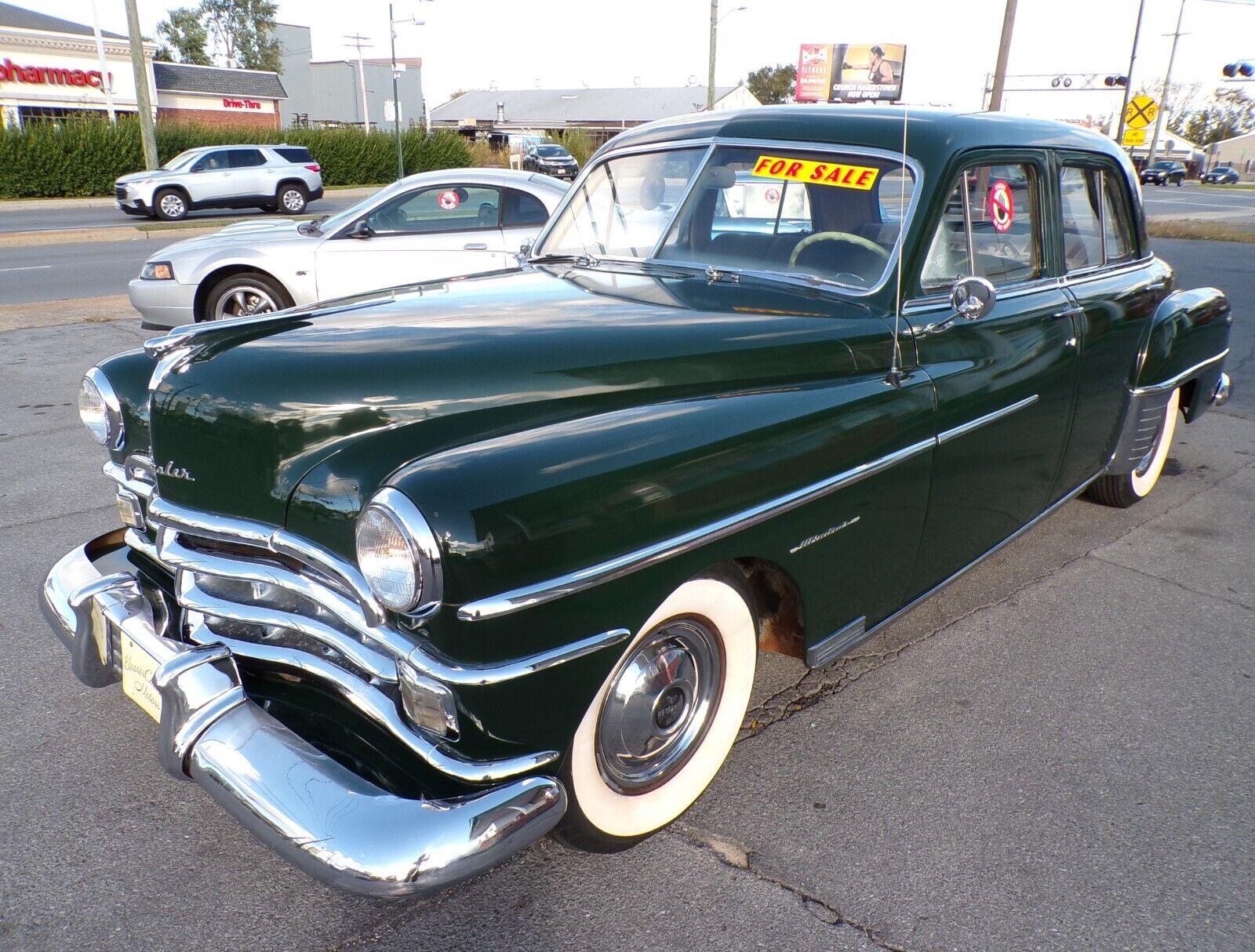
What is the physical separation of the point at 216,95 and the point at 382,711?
166 ft

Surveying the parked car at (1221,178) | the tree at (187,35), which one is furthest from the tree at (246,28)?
the parked car at (1221,178)

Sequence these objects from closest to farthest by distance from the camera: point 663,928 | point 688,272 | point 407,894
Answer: point 407,894, point 663,928, point 688,272

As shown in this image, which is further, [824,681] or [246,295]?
[246,295]

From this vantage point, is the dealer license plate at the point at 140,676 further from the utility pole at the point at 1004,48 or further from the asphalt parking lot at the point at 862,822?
the utility pole at the point at 1004,48

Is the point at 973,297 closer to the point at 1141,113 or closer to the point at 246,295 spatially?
the point at 246,295

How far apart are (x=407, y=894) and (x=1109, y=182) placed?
4049mm

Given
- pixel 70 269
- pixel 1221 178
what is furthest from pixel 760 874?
pixel 1221 178

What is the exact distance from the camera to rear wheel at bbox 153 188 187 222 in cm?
2100

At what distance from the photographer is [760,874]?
8.03ft

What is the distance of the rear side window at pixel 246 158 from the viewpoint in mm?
22438

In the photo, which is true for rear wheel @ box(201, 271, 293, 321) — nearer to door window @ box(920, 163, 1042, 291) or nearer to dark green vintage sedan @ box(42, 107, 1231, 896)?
dark green vintage sedan @ box(42, 107, 1231, 896)

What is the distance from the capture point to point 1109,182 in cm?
429

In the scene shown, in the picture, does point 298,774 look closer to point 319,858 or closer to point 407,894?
point 319,858

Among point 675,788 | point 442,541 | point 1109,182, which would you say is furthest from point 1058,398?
point 442,541
